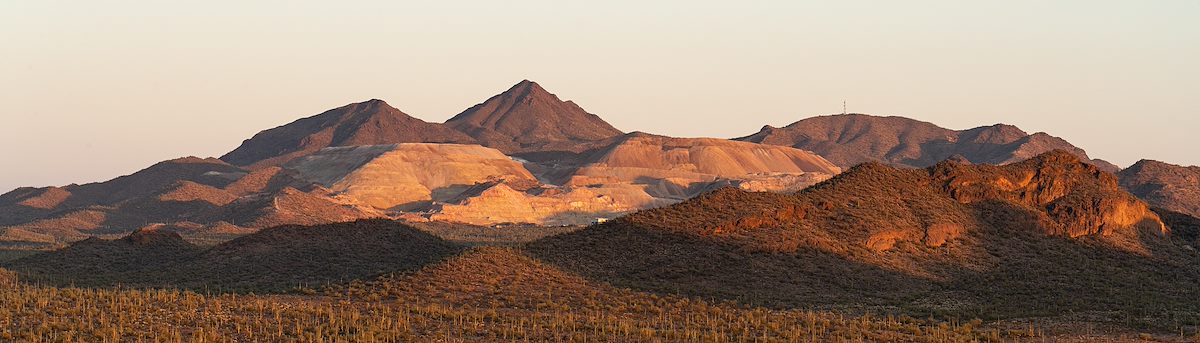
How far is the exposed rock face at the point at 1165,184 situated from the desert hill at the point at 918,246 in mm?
78045

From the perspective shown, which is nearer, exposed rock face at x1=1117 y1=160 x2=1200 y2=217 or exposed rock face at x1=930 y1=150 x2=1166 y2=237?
exposed rock face at x1=930 y1=150 x2=1166 y2=237

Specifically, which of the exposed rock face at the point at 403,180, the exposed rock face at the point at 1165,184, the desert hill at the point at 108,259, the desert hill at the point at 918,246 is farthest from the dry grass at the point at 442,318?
the exposed rock face at the point at 403,180

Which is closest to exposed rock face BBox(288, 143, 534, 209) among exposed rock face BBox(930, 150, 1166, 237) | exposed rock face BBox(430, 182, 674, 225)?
exposed rock face BBox(430, 182, 674, 225)

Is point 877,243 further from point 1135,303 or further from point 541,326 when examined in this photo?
point 541,326

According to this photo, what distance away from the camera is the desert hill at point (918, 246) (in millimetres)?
59906

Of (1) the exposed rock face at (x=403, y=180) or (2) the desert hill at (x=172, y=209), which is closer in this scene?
(2) the desert hill at (x=172, y=209)

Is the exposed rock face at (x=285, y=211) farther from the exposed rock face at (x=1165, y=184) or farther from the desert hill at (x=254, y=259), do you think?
the exposed rock face at (x=1165, y=184)

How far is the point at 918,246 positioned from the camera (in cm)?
6912

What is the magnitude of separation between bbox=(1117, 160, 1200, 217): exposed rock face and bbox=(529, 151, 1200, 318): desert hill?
78045 millimetres

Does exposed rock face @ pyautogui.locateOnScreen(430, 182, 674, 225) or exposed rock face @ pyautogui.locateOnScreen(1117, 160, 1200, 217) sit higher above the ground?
exposed rock face @ pyautogui.locateOnScreen(1117, 160, 1200, 217)

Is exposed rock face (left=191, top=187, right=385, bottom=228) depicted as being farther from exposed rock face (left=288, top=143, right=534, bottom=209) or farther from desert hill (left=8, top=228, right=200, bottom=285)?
desert hill (left=8, top=228, right=200, bottom=285)

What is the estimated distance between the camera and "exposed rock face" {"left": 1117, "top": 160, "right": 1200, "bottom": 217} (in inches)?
6053

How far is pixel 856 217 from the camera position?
2803 inches

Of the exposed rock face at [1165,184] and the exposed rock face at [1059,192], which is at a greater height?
the exposed rock face at [1165,184]
